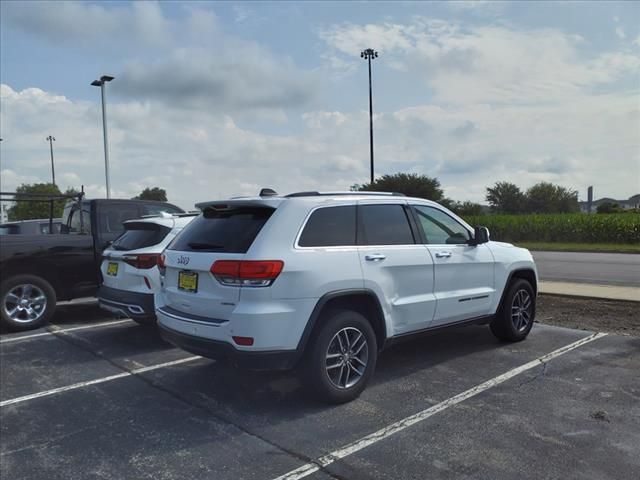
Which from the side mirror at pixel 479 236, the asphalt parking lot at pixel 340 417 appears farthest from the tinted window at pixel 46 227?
the side mirror at pixel 479 236

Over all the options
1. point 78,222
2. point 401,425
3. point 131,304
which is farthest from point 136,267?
point 401,425

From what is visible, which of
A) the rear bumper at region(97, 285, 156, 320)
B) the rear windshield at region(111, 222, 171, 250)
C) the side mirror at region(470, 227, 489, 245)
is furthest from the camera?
the rear windshield at region(111, 222, 171, 250)

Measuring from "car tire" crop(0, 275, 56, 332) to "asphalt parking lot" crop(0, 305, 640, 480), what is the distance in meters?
1.57

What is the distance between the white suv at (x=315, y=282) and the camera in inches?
158

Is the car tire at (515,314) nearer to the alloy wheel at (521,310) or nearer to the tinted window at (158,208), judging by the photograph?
the alloy wheel at (521,310)

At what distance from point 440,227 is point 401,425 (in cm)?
222

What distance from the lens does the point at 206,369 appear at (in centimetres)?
554

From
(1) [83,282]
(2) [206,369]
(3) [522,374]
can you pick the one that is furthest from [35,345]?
(3) [522,374]

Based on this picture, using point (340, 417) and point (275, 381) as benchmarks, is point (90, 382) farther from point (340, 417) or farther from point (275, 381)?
point (340, 417)

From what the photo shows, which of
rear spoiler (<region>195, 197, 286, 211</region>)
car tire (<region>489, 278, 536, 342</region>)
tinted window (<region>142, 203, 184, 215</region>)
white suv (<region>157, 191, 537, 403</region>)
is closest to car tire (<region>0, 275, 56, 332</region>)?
tinted window (<region>142, 203, 184, 215</region>)

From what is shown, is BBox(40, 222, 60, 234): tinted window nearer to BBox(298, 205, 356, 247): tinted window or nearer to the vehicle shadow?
the vehicle shadow

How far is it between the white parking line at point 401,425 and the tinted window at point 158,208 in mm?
6029

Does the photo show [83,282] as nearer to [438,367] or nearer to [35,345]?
[35,345]

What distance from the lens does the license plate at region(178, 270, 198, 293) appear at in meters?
4.39
